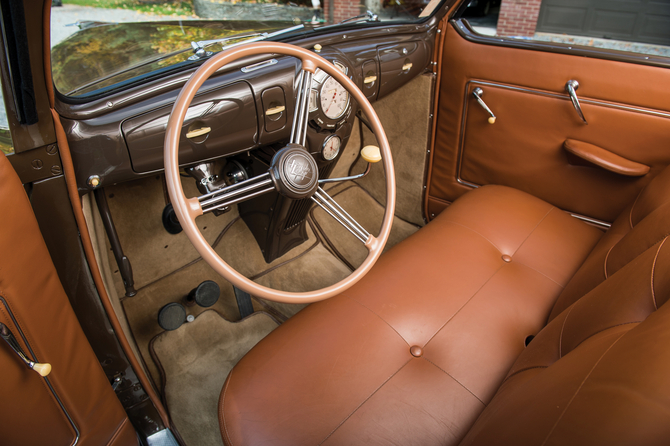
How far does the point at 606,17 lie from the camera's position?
168 inches

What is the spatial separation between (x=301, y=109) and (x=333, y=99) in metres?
0.37

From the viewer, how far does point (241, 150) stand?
50.3 inches

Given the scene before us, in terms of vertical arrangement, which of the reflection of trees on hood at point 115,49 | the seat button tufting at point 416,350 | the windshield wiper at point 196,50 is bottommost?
the seat button tufting at point 416,350

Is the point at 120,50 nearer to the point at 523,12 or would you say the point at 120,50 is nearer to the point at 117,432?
the point at 117,432

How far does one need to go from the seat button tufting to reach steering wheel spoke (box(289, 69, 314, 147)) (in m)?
0.58

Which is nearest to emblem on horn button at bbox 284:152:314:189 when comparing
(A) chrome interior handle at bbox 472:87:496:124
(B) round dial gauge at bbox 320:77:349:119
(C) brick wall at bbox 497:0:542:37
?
(B) round dial gauge at bbox 320:77:349:119

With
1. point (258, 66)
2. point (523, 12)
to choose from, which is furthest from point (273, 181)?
point (523, 12)

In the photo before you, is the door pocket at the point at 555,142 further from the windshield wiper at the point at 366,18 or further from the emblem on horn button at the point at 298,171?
the emblem on horn button at the point at 298,171

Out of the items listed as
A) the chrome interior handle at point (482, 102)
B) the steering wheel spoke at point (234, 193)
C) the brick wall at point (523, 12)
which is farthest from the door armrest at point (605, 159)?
the brick wall at point (523, 12)

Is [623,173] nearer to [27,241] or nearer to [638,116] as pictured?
[638,116]

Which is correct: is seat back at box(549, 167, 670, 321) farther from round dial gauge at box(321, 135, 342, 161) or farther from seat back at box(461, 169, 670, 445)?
round dial gauge at box(321, 135, 342, 161)

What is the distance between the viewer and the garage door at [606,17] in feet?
10.9

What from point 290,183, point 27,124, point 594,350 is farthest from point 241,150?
point 594,350

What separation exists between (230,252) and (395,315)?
3.23 feet
